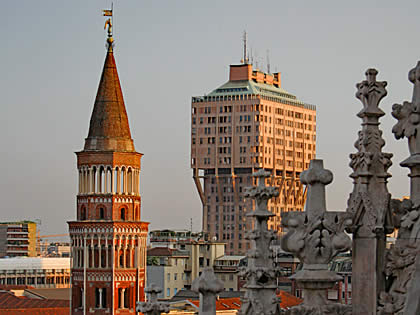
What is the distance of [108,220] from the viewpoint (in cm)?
7431

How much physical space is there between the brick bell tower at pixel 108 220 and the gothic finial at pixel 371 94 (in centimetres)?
6408

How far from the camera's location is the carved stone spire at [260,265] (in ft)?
27.9

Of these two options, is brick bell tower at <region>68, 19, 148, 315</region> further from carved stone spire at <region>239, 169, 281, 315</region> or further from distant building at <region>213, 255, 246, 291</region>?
carved stone spire at <region>239, 169, 281, 315</region>

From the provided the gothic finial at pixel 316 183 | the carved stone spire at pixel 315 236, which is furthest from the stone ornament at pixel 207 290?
the gothic finial at pixel 316 183

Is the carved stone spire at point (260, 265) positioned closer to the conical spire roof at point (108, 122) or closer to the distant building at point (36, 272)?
the conical spire roof at point (108, 122)

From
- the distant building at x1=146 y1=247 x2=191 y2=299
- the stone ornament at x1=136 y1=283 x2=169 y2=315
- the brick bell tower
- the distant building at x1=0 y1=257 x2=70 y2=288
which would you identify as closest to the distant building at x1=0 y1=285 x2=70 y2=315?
the brick bell tower

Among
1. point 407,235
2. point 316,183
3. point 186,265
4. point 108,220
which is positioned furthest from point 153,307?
point 186,265

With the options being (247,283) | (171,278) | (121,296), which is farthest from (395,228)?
(171,278)

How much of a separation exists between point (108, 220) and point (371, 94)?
6639 centimetres

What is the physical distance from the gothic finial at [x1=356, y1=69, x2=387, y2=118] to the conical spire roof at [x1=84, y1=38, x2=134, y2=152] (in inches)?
2599

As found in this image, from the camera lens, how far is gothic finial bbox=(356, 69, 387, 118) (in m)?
8.40

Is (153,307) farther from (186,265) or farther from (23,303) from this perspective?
(186,265)

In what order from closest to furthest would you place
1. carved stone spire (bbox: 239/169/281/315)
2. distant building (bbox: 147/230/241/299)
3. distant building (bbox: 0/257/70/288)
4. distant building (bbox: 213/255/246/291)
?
carved stone spire (bbox: 239/169/281/315) < distant building (bbox: 213/255/246/291) < distant building (bbox: 147/230/241/299) < distant building (bbox: 0/257/70/288)

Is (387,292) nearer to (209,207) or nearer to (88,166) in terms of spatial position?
(88,166)
